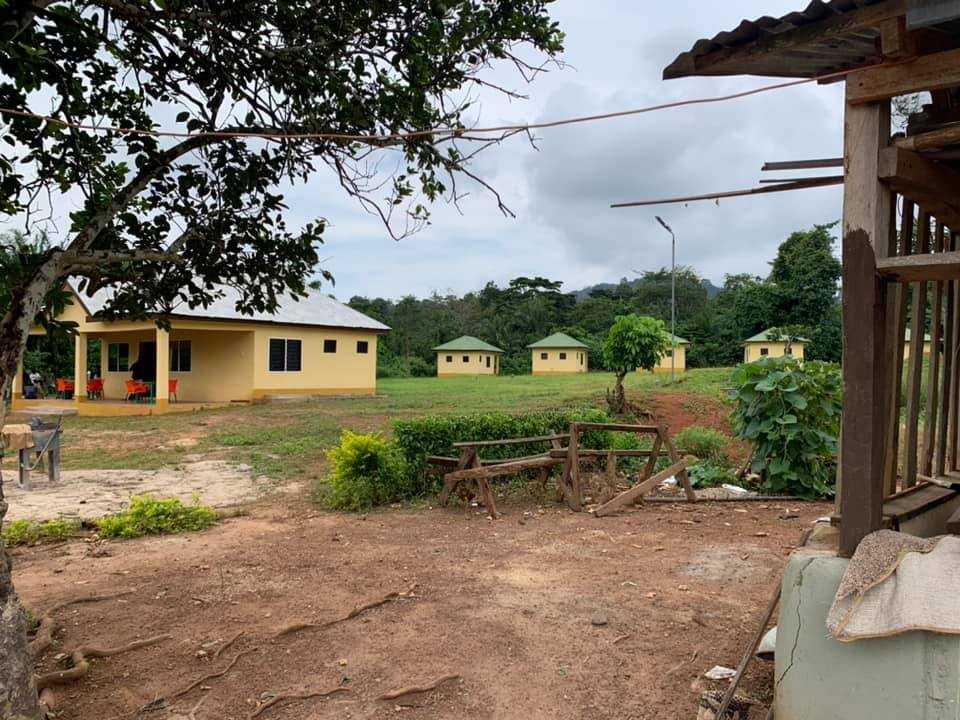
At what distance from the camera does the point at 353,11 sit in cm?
533

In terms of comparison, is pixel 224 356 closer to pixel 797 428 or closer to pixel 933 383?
pixel 797 428

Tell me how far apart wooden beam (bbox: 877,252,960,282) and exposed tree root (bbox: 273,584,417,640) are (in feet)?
13.3

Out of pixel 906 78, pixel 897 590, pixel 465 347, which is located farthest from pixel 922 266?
pixel 465 347

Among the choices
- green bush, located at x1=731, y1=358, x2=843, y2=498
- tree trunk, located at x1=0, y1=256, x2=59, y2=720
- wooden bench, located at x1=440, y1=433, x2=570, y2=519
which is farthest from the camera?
green bush, located at x1=731, y1=358, x2=843, y2=498

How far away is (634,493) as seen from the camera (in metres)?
8.29

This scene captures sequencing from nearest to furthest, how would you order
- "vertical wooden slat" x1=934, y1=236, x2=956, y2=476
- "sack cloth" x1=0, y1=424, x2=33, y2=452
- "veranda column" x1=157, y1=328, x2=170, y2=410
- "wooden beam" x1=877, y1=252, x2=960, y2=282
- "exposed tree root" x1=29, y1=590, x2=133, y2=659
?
"wooden beam" x1=877, y1=252, x2=960, y2=282 → "exposed tree root" x1=29, y1=590, x2=133, y2=659 → "vertical wooden slat" x1=934, y1=236, x2=956, y2=476 → "sack cloth" x1=0, y1=424, x2=33, y2=452 → "veranda column" x1=157, y1=328, x2=170, y2=410

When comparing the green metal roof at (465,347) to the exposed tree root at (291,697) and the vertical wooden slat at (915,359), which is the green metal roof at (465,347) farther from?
the exposed tree root at (291,697)

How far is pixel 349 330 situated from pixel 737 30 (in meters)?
24.2

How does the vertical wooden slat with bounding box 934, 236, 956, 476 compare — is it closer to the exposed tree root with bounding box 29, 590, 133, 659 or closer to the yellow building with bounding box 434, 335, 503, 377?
the exposed tree root with bounding box 29, 590, 133, 659

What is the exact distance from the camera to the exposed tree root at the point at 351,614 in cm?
459

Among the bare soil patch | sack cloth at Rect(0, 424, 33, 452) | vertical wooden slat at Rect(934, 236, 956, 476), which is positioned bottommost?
the bare soil patch

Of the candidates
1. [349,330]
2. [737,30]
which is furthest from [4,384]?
[349,330]

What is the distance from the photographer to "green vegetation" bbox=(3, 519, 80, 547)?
6.94 meters

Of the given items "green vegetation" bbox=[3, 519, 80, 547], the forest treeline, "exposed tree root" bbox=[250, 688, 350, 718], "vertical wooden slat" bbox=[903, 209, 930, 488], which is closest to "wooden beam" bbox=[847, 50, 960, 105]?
"vertical wooden slat" bbox=[903, 209, 930, 488]
